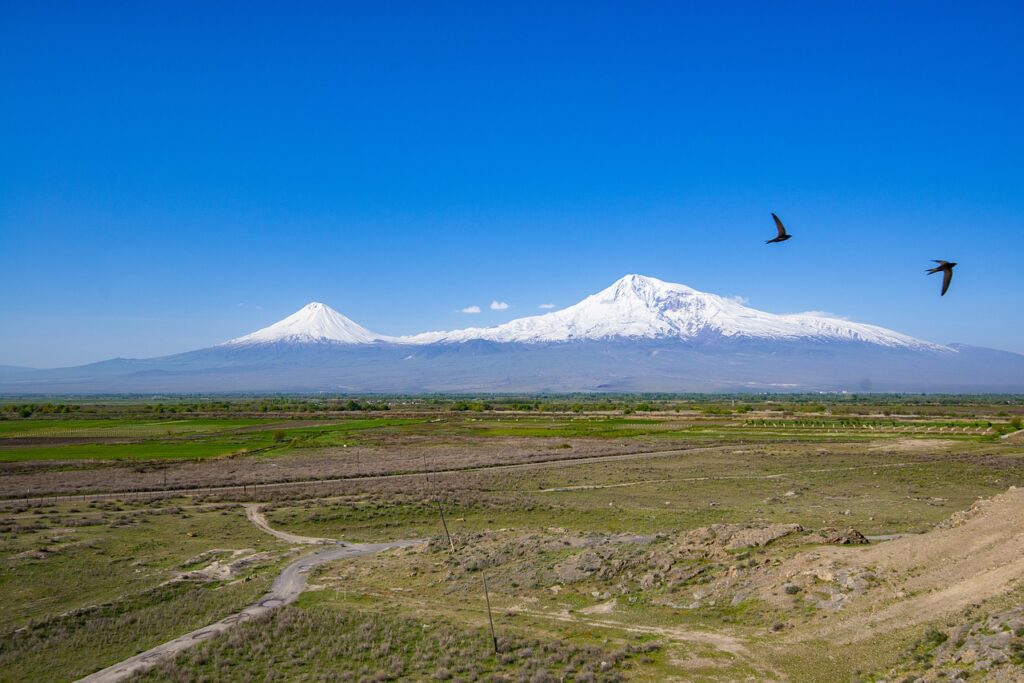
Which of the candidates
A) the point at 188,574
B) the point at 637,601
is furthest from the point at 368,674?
the point at 188,574

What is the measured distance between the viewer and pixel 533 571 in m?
30.4

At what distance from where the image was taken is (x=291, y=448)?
9081cm

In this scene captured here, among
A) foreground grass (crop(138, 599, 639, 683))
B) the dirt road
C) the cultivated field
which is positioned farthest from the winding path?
foreground grass (crop(138, 599, 639, 683))

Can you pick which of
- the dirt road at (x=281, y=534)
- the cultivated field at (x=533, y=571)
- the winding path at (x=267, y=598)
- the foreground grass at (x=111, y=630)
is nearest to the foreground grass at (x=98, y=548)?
the cultivated field at (x=533, y=571)

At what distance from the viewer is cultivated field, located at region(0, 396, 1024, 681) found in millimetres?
20406

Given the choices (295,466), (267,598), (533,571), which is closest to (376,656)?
(267,598)

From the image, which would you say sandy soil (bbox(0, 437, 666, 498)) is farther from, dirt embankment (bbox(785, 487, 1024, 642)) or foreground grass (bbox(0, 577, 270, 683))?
dirt embankment (bbox(785, 487, 1024, 642))

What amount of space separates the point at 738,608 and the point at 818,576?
3.22 m

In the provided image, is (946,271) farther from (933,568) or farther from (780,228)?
(933,568)

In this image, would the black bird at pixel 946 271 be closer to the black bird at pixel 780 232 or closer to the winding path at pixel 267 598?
the black bird at pixel 780 232

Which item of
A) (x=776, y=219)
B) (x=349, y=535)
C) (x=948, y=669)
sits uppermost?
(x=776, y=219)

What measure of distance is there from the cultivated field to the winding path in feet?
1.20

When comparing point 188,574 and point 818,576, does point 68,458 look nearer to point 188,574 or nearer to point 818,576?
point 188,574

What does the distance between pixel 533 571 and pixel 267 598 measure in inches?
462
